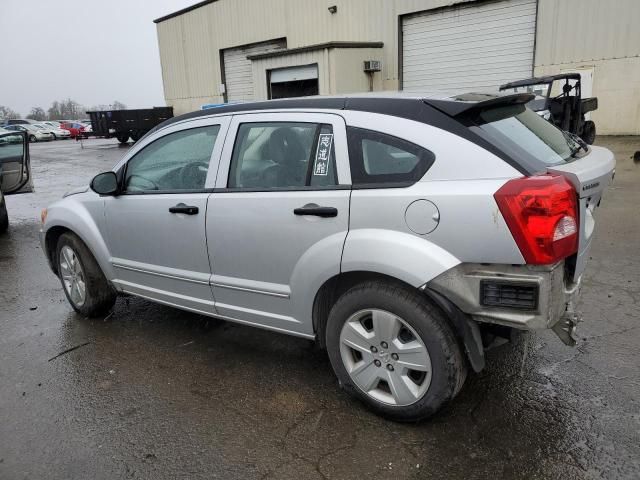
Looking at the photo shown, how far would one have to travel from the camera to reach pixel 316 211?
273 cm

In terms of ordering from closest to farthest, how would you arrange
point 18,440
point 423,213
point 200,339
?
point 423,213 < point 18,440 < point 200,339

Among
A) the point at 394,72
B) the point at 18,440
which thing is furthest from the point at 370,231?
the point at 394,72

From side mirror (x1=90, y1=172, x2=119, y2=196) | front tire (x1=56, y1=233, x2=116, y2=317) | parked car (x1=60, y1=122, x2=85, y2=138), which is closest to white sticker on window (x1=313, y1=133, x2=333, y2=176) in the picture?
side mirror (x1=90, y1=172, x2=119, y2=196)

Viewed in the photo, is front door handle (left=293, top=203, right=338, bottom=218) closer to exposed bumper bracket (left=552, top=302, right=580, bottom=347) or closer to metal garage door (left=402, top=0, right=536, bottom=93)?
exposed bumper bracket (left=552, top=302, right=580, bottom=347)

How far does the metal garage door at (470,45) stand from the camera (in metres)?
15.9

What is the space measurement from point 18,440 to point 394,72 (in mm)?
18691

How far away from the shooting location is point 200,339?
3.93 m

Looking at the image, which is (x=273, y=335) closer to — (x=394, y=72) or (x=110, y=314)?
(x=110, y=314)

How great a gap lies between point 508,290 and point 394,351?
0.67 meters

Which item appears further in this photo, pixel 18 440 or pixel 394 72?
pixel 394 72

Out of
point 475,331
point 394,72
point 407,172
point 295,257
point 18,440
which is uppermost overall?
point 394,72

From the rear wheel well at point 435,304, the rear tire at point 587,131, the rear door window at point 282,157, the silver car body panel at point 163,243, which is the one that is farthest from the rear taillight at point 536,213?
the rear tire at point 587,131

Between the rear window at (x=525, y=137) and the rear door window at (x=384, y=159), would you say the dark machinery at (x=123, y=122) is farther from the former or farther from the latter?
the rear window at (x=525, y=137)

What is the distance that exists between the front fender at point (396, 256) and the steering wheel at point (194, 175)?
1266mm
